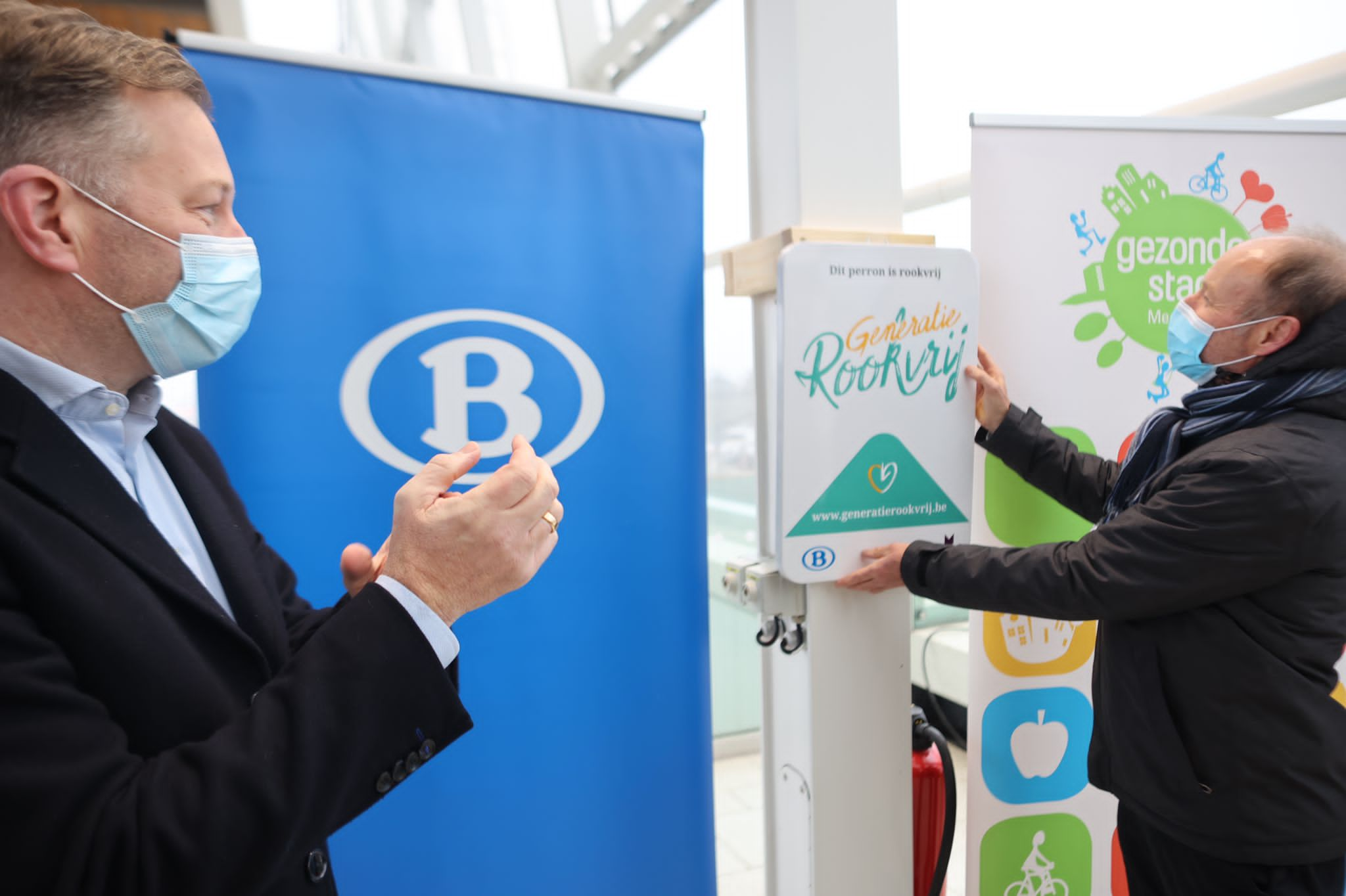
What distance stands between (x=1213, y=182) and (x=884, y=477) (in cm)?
119

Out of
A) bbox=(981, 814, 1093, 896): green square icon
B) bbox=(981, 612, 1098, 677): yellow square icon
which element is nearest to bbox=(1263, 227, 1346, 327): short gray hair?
bbox=(981, 612, 1098, 677): yellow square icon

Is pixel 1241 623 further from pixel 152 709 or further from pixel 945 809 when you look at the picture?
pixel 152 709

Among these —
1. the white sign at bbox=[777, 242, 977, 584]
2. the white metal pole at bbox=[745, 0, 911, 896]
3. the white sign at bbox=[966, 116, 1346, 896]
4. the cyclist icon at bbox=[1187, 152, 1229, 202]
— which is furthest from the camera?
the cyclist icon at bbox=[1187, 152, 1229, 202]

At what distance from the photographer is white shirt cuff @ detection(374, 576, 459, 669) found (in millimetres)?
791

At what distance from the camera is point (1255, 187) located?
2.06 m

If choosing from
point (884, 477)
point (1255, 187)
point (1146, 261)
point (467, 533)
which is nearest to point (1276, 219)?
point (1255, 187)

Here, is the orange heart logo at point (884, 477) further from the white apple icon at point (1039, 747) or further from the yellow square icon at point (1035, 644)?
the white apple icon at point (1039, 747)

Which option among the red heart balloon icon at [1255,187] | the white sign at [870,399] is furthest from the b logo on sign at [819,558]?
the red heart balloon icon at [1255,187]

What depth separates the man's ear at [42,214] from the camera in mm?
753

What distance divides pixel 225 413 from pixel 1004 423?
61.9 inches

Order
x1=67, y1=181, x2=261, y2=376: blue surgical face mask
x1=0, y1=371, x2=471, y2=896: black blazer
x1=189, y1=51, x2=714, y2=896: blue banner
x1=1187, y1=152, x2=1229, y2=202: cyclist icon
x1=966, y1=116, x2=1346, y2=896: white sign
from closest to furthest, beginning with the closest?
x1=0, y1=371, x2=471, y2=896: black blazer, x1=67, y1=181, x2=261, y2=376: blue surgical face mask, x1=189, y1=51, x2=714, y2=896: blue banner, x1=966, y1=116, x2=1346, y2=896: white sign, x1=1187, y1=152, x2=1229, y2=202: cyclist icon

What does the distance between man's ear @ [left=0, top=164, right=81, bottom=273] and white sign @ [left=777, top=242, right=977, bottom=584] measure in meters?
1.11

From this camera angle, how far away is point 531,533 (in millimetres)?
877

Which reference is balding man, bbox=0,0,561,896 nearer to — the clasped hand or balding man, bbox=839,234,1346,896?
the clasped hand
